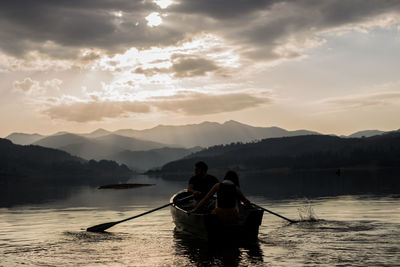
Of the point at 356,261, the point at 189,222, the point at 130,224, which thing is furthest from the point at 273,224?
the point at 356,261

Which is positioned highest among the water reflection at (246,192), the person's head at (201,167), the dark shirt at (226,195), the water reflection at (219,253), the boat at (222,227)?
the person's head at (201,167)

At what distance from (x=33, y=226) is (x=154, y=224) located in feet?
31.5

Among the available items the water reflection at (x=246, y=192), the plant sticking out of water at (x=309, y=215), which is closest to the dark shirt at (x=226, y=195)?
the plant sticking out of water at (x=309, y=215)

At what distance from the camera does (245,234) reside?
2092 cm

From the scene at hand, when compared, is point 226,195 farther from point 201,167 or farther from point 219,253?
point 201,167

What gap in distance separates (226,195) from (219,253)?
8.80 feet

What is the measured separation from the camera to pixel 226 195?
20188mm

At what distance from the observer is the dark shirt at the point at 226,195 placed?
65.9 feet

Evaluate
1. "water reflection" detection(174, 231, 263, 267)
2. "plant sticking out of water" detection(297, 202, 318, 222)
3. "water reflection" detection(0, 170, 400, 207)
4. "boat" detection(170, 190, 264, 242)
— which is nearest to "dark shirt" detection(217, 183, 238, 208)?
"boat" detection(170, 190, 264, 242)

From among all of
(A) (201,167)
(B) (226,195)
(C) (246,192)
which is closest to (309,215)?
(A) (201,167)

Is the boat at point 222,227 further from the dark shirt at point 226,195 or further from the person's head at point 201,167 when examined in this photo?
the person's head at point 201,167

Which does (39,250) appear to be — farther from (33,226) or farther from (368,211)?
(368,211)

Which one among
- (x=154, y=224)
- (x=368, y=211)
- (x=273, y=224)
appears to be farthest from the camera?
(x=368, y=211)

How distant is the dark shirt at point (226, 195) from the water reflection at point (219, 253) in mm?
1865
